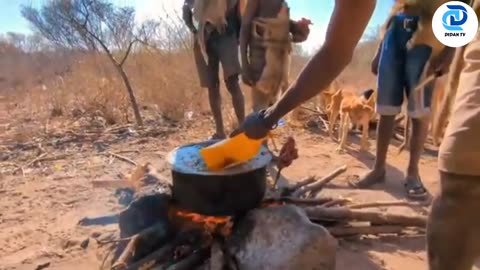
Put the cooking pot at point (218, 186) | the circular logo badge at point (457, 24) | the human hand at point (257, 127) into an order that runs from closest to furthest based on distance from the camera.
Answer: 1. the circular logo badge at point (457, 24)
2. the human hand at point (257, 127)
3. the cooking pot at point (218, 186)

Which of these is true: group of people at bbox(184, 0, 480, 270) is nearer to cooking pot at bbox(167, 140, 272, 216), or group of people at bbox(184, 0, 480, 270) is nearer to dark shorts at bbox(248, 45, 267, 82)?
cooking pot at bbox(167, 140, 272, 216)

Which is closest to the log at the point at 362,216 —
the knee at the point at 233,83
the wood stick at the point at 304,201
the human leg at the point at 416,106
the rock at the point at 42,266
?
the wood stick at the point at 304,201

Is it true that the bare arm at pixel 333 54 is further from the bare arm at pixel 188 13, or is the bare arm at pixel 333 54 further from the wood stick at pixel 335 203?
the bare arm at pixel 188 13

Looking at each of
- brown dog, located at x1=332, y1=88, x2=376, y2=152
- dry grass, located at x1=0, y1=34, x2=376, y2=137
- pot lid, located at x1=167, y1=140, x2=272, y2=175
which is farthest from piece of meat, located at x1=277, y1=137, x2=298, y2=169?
dry grass, located at x1=0, y1=34, x2=376, y2=137

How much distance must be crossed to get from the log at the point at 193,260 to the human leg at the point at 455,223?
4.53 feet

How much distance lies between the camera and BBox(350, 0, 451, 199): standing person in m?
3.95

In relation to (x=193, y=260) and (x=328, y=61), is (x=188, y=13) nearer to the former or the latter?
(x=193, y=260)

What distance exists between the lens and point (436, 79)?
4.20 m

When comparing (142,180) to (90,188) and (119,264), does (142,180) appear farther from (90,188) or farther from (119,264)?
(119,264)

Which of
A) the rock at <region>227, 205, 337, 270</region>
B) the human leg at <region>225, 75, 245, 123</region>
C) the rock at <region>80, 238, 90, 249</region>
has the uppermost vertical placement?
the human leg at <region>225, 75, 245, 123</region>

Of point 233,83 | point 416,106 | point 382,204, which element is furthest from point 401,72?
point 233,83

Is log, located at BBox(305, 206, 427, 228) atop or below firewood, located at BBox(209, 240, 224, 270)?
below

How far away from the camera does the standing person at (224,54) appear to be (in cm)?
507

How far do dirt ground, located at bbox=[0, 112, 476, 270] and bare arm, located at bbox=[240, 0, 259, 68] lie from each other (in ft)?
4.12
